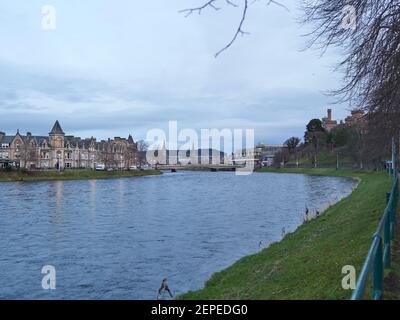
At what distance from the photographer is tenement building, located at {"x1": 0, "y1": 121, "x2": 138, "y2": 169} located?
120 m

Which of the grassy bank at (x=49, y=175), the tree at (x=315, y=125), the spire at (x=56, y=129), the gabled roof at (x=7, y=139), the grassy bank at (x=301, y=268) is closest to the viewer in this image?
the grassy bank at (x=301, y=268)

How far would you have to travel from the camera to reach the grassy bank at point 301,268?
1007 centimetres

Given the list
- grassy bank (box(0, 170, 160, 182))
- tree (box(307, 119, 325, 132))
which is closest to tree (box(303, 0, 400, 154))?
grassy bank (box(0, 170, 160, 182))

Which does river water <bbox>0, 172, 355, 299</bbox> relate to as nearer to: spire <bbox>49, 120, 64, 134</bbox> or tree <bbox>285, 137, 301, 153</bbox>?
spire <bbox>49, 120, 64, 134</bbox>

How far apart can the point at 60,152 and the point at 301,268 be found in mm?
135918

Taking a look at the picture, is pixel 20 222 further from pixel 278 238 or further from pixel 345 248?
pixel 345 248

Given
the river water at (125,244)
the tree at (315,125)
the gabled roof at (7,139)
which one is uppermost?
the tree at (315,125)

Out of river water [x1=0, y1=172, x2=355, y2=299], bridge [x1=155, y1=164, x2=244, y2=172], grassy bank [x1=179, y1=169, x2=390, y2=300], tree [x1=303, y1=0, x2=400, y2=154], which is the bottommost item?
river water [x1=0, y1=172, x2=355, y2=299]

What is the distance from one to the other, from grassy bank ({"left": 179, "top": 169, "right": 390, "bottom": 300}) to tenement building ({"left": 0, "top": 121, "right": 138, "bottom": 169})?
10366 centimetres

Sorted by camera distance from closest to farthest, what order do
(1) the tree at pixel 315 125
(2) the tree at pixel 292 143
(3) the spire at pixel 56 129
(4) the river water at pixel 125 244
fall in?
(4) the river water at pixel 125 244, (3) the spire at pixel 56 129, (1) the tree at pixel 315 125, (2) the tree at pixel 292 143

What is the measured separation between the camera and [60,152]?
140500 millimetres

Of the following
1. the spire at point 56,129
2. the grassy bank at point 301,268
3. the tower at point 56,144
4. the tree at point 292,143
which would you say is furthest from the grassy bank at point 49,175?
the tree at point 292,143

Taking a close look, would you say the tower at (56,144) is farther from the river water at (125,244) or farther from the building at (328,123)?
the river water at (125,244)

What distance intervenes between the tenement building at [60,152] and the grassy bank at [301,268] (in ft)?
340
